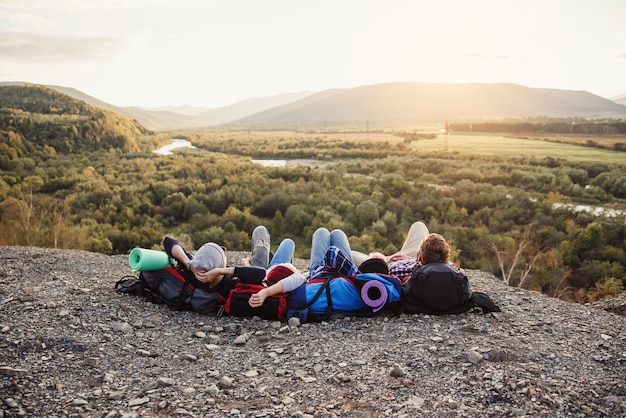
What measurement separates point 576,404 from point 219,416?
2.82 meters

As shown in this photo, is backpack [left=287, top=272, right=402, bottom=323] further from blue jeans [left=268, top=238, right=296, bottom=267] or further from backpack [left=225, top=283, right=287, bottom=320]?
blue jeans [left=268, top=238, right=296, bottom=267]

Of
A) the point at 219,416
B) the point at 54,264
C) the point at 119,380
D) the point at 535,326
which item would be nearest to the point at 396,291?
the point at 535,326

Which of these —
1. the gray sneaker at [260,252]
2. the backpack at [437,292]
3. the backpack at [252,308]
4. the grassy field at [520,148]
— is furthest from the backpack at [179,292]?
the grassy field at [520,148]

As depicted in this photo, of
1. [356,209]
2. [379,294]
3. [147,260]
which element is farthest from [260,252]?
[356,209]

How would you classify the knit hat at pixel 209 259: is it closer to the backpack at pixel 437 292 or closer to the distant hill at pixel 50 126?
the backpack at pixel 437 292

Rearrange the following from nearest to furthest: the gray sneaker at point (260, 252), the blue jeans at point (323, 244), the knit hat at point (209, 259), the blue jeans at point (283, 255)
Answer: the knit hat at point (209, 259)
the blue jeans at point (323, 244)
the gray sneaker at point (260, 252)
the blue jeans at point (283, 255)

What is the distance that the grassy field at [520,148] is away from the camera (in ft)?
113

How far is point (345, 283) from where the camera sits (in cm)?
527

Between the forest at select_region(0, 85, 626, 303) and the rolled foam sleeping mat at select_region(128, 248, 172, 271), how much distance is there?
7.37 meters

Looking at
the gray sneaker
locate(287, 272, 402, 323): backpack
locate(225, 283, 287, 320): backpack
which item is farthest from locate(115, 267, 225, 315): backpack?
locate(287, 272, 402, 323): backpack

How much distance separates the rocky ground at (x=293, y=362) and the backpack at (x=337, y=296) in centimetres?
16

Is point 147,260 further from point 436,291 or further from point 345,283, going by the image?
point 436,291

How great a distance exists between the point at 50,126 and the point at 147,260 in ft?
203

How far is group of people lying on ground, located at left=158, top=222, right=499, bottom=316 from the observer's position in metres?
5.19
